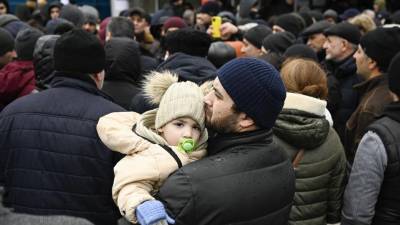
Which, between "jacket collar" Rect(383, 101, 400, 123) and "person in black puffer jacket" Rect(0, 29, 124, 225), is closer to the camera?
"person in black puffer jacket" Rect(0, 29, 124, 225)

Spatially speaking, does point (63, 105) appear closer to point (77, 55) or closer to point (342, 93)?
point (77, 55)

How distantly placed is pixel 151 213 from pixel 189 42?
2.38 meters

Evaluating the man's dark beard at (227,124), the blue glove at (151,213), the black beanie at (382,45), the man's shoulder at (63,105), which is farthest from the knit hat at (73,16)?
the blue glove at (151,213)

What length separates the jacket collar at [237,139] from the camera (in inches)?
77.3

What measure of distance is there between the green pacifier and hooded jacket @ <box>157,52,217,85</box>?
1.49 m

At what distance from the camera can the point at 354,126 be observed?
377 cm

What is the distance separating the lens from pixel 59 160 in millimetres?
2330

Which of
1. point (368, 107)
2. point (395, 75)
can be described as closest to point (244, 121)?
point (395, 75)

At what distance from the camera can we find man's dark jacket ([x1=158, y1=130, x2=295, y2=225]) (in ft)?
5.79

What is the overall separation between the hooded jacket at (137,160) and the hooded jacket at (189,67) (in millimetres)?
1402

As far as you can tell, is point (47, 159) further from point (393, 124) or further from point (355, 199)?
point (393, 124)

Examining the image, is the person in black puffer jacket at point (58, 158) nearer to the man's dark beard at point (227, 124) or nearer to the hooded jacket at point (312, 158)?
the man's dark beard at point (227, 124)

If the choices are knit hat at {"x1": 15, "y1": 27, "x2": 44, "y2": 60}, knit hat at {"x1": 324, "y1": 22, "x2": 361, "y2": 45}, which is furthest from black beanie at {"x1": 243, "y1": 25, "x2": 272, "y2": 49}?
knit hat at {"x1": 15, "y1": 27, "x2": 44, "y2": 60}

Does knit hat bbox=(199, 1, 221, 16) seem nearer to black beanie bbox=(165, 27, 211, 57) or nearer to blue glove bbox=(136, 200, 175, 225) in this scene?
black beanie bbox=(165, 27, 211, 57)
